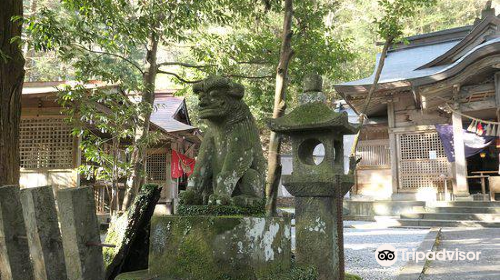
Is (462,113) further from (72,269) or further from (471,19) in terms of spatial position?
(471,19)

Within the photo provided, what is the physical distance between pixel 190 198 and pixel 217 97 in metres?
0.97

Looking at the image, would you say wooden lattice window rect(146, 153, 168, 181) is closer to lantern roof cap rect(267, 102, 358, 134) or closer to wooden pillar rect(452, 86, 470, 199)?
wooden pillar rect(452, 86, 470, 199)

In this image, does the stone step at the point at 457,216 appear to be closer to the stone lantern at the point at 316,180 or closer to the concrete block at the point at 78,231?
the stone lantern at the point at 316,180

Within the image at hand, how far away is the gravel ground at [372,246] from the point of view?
5.52m

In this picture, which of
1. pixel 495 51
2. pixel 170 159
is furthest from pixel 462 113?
pixel 170 159

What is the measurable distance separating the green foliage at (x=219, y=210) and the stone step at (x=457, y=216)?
32.2 ft

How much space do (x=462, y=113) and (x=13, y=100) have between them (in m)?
12.9

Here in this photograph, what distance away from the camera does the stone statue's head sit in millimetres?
3521

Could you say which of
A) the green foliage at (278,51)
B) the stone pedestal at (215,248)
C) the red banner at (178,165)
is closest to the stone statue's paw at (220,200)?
the stone pedestal at (215,248)

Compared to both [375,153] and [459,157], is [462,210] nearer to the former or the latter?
[459,157]

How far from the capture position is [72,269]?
2256 mm

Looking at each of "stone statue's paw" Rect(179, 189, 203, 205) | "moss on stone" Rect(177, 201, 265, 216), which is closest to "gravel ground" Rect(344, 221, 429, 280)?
"moss on stone" Rect(177, 201, 265, 216)

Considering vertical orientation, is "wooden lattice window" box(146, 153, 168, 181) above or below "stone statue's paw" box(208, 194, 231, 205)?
above

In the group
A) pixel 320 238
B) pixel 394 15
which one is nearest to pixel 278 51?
pixel 394 15
